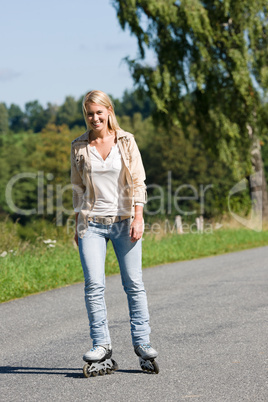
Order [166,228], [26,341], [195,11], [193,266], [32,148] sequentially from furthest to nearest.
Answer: [32,148], [195,11], [166,228], [193,266], [26,341]

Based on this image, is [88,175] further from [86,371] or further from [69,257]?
[69,257]

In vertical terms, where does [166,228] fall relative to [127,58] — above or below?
below

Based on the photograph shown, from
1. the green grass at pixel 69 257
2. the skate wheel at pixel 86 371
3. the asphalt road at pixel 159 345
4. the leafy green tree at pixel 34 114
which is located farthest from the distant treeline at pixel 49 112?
the skate wheel at pixel 86 371

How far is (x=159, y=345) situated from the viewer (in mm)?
5520

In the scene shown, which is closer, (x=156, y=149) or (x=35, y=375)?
(x=35, y=375)

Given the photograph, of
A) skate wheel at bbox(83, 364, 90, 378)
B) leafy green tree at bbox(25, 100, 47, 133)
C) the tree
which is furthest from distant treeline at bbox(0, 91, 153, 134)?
skate wheel at bbox(83, 364, 90, 378)

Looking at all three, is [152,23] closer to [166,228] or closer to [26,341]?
[166,228]

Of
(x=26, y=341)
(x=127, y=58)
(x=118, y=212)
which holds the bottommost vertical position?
(x=26, y=341)

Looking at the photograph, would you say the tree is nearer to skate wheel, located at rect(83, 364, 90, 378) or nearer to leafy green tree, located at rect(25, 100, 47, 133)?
skate wheel, located at rect(83, 364, 90, 378)

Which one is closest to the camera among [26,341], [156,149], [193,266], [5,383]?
[5,383]

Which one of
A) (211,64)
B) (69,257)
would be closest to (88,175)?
(69,257)

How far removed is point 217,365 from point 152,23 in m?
20.4

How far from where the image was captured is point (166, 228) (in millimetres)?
18516

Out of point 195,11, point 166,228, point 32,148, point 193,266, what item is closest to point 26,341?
Answer: point 193,266
